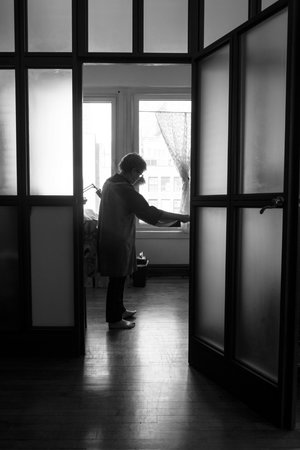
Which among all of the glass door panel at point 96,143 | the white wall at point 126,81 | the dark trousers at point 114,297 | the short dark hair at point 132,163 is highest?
the white wall at point 126,81

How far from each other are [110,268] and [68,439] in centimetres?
170

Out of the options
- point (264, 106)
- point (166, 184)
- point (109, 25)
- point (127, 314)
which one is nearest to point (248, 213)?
point (264, 106)

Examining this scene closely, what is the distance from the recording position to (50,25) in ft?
10.0

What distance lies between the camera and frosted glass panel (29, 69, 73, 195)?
3.10 m

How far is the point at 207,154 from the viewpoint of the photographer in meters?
2.83

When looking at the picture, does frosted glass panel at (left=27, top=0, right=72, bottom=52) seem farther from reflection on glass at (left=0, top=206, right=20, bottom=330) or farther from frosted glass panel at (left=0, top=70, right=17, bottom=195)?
reflection on glass at (left=0, top=206, right=20, bottom=330)

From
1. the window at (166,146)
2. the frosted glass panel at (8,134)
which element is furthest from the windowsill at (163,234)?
the frosted glass panel at (8,134)

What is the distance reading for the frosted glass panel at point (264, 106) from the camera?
7.08ft

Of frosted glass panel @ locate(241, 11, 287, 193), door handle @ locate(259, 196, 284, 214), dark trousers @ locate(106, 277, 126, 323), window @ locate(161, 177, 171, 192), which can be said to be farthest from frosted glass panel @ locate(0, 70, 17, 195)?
window @ locate(161, 177, 171, 192)

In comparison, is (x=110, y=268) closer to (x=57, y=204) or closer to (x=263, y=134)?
(x=57, y=204)

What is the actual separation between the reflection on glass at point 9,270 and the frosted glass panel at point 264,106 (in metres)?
1.71

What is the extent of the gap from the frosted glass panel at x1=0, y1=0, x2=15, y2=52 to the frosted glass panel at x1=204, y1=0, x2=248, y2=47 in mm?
1348

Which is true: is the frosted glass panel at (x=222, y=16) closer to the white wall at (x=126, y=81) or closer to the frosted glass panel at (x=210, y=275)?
the frosted glass panel at (x=210, y=275)

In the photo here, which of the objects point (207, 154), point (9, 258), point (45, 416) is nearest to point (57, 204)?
point (9, 258)
